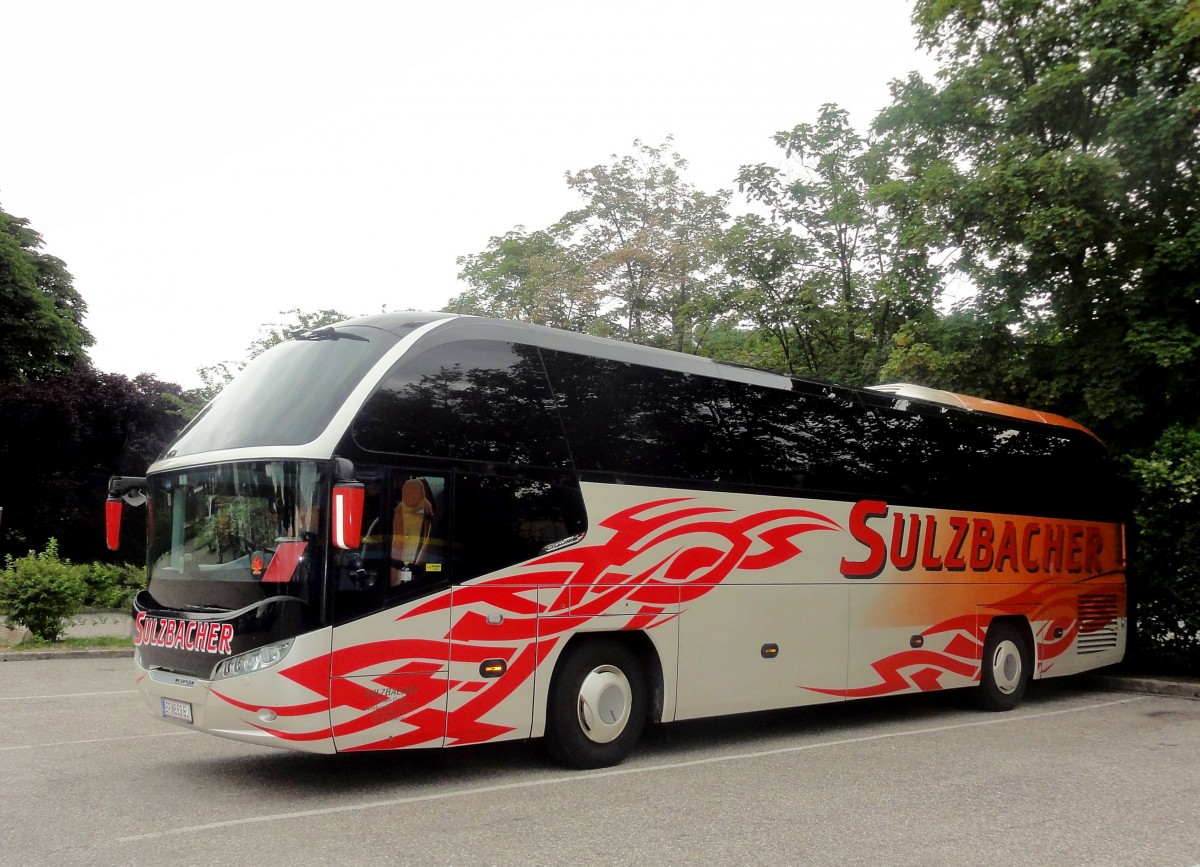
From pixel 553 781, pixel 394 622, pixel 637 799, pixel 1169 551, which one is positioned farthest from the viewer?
pixel 1169 551

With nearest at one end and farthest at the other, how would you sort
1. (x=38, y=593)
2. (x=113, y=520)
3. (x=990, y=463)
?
1. (x=113, y=520)
2. (x=990, y=463)
3. (x=38, y=593)

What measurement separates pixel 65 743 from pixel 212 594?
10.3 feet

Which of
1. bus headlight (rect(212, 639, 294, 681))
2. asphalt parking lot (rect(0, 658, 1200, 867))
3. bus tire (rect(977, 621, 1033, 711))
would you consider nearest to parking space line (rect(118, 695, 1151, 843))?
asphalt parking lot (rect(0, 658, 1200, 867))

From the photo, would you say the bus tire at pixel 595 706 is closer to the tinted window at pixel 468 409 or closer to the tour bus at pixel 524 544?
the tour bus at pixel 524 544

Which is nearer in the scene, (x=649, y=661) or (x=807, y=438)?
(x=649, y=661)

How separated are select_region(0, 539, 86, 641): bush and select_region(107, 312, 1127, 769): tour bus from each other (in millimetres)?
11127

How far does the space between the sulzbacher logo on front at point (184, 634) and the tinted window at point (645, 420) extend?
3.00m

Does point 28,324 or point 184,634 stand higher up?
point 28,324

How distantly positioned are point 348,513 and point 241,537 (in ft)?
3.37

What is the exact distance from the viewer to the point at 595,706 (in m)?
8.85

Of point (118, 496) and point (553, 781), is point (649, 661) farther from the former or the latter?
point (118, 496)

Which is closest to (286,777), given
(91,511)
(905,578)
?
(905,578)

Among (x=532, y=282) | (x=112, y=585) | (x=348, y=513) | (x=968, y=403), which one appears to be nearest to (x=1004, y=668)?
(x=968, y=403)

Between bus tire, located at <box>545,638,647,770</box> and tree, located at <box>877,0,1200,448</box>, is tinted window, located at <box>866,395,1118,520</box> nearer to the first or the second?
tree, located at <box>877,0,1200,448</box>
